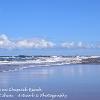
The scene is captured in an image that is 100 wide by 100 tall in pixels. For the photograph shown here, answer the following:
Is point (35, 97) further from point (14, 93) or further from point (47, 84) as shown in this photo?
point (47, 84)

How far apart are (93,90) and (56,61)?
28.1m

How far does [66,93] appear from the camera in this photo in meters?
12.6

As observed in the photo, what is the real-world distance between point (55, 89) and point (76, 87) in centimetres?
95

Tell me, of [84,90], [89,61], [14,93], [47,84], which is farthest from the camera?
[89,61]

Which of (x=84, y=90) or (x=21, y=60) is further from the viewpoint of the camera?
(x=21, y=60)

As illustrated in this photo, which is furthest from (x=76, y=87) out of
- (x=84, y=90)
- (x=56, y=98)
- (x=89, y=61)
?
(x=89, y=61)

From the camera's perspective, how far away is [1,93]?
39.8ft

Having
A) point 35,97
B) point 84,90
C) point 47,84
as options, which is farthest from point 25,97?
point 47,84

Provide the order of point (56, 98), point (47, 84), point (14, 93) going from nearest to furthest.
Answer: point (56, 98)
point (14, 93)
point (47, 84)

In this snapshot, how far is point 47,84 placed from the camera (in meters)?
15.1

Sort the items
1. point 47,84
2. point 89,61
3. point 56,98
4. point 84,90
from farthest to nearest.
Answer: point 89,61 → point 47,84 → point 84,90 → point 56,98

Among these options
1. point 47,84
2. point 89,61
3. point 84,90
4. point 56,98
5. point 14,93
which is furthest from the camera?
point 89,61

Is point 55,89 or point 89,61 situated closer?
point 55,89

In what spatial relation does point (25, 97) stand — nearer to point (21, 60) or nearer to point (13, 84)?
point (13, 84)
